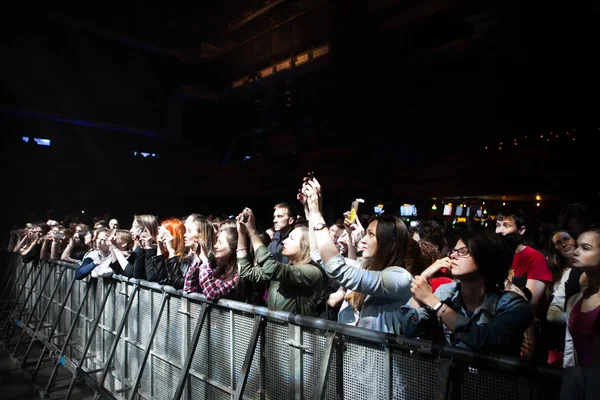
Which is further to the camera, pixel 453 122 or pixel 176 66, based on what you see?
pixel 176 66

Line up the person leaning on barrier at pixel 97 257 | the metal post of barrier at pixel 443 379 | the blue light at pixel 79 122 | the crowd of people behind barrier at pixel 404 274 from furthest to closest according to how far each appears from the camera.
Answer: the blue light at pixel 79 122 < the person leaning on barrier at pixel 97 257 < the crowd of people behind barrier at pixel 404 274 < the metal post of barrier at pixel 443 379

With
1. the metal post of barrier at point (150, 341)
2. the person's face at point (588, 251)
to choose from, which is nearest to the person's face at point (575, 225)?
the person's face at point (588, 251)

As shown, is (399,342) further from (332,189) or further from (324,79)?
(324,79)

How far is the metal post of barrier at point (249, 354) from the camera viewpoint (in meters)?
2.47

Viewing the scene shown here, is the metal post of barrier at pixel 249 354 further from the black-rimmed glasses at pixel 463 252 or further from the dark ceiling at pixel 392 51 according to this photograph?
the dark ceiling at pixel 392 51

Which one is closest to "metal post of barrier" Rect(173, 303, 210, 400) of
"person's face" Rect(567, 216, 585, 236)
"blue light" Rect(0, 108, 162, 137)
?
"person's face" Rect(567, 216, 585, 236)

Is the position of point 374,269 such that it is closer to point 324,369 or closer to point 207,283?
point 324,369

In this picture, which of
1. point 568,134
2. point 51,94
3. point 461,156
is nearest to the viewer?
point 568,134

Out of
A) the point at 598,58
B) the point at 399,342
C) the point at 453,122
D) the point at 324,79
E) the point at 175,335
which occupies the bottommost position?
the point at 175,335

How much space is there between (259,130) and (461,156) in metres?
11.2

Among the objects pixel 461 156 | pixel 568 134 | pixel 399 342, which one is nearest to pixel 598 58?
pixel 568 134

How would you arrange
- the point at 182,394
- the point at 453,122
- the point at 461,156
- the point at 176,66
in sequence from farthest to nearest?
1. the point at 176,66
2. the point at 453,122
3. the point at 461,156
4. the point at 182,394

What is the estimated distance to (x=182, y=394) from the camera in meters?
3.08

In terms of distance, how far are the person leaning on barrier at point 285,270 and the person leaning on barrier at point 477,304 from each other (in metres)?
1.02
